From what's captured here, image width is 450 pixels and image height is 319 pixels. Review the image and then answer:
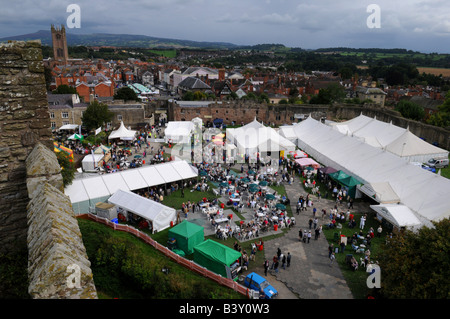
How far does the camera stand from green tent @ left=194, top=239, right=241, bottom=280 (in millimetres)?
11109

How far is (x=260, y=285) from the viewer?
10453 mm

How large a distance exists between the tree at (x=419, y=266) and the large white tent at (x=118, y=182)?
41.4 feet

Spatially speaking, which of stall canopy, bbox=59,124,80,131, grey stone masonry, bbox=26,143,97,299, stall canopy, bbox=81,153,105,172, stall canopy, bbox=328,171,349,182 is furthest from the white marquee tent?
grey stone masonry, bbox=26,143,97,299

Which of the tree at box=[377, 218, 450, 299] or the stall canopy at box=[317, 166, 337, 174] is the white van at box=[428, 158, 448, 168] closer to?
the stall canopy at box=[317, 166, 337, 174]

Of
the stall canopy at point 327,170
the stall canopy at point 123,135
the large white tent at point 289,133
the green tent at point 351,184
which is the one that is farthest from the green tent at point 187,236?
the stall canopy at point 123,135

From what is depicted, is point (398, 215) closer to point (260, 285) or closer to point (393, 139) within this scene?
point (260, 285)

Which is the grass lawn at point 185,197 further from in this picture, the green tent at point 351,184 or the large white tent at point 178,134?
the large white tent at point 178,134

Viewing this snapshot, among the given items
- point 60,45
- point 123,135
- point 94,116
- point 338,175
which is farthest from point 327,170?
point 60,45

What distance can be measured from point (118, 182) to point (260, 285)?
10.4 metres

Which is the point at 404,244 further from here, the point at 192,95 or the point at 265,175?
the point at 192,95

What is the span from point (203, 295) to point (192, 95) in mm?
45196

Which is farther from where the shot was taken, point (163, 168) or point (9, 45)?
point (163, 168)

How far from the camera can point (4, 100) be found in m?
4.07
